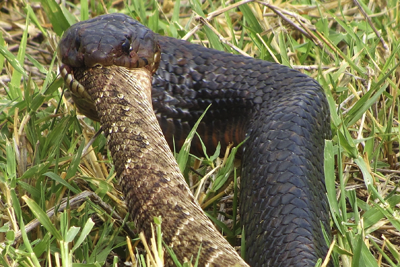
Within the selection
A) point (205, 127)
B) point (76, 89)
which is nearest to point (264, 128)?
point (205, 127)

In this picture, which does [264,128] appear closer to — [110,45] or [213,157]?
[213,157]

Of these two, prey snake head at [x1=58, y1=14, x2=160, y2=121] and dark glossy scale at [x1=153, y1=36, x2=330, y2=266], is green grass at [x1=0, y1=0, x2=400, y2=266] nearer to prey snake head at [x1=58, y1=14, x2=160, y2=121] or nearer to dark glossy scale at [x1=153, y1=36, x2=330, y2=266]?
dark glossy scale at [x1=153, y1=36, x2=330, y2=266]

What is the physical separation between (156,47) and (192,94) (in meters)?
0.50

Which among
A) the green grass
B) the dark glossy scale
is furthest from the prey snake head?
the dark glossy scale

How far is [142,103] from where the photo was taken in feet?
8.87

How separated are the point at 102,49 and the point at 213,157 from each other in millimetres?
779

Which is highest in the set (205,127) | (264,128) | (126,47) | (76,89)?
(126,47)

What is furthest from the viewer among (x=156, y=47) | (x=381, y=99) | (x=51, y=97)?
(x=381, y=99)

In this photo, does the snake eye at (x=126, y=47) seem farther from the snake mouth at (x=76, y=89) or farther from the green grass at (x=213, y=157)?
the green grass at (x=213, y=157)

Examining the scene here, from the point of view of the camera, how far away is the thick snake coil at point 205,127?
7.70 feet

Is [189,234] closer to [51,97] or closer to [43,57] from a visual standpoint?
[51,97]

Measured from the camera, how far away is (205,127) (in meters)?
3.62

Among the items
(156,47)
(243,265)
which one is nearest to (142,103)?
(156,47)

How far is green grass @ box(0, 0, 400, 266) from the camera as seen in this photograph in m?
2.59
